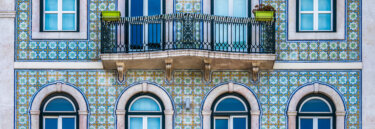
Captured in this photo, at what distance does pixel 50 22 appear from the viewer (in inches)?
857

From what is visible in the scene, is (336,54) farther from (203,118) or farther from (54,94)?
(54,94)

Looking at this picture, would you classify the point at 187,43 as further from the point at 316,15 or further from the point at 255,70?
the point at 316,15

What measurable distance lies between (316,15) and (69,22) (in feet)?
22.1

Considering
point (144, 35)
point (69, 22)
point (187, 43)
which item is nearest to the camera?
point (187, 43)

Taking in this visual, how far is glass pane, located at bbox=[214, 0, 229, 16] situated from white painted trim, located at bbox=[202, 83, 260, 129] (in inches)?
79.1

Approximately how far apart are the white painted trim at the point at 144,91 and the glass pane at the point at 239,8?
2.95 m

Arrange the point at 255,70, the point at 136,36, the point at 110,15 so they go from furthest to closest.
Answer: the point at 136,36 < the point at 255,70 < the point at 110,15

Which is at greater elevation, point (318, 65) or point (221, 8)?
point (221, 8)

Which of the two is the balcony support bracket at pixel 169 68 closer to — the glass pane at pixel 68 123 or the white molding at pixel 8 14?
the glass pane at pixel 68 123

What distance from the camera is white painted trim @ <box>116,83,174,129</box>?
69.7ft

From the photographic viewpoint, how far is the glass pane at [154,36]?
830 inches

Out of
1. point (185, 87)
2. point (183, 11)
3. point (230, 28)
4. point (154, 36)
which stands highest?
point (183, 11)

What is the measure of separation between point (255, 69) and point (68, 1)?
5.44 metres

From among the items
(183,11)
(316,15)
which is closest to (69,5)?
(183,11)
